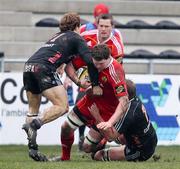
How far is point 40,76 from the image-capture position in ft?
36.4

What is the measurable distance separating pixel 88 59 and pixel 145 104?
5.35 meters

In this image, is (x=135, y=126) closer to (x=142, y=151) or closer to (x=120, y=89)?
(x=142, y=151)

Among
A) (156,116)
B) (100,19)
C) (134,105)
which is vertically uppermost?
(100,19)

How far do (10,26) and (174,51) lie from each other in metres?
4.06

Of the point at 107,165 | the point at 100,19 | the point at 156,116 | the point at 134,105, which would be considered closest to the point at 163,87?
the point at 156,116

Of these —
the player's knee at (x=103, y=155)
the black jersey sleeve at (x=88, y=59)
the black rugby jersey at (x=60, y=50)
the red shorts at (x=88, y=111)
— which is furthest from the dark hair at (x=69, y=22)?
the player's knee at (x=103, y=155)

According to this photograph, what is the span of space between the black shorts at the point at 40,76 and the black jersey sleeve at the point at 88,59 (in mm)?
439

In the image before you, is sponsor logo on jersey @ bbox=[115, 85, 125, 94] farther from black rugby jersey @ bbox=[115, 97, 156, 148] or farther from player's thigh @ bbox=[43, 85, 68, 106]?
player's thigh @ bbox=[43, 85, 68, 106]

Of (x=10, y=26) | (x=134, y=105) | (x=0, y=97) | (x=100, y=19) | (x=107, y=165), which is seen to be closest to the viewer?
(x=107, y=165)

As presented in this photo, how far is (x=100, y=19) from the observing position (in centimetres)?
1230

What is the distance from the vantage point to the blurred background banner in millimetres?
15820

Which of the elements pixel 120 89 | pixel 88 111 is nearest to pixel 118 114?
pixel 120 89

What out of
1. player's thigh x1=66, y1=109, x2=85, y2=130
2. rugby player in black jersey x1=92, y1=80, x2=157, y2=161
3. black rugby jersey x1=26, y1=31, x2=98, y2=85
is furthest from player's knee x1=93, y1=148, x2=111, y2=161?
black rugby jersey x1=26, y1=31, x2=98, y2=85

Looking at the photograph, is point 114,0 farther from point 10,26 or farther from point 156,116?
point 156,116
